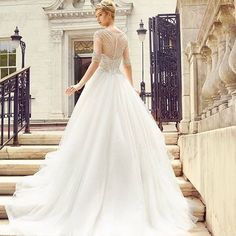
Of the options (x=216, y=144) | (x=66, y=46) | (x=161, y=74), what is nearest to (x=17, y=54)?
(x=66, y=46)

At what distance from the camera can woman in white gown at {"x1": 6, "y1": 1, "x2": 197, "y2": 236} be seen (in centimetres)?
301

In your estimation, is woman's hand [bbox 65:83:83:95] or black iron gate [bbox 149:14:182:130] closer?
woman's hand [bbox 65:83:83:95]

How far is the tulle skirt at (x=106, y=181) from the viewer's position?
300cm

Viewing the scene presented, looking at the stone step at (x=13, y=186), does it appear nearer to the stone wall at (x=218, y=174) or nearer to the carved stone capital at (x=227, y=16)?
the stone wall at (x=218, y=174)

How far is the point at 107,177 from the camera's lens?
326cm

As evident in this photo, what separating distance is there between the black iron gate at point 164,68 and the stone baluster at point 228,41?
4.21 metres

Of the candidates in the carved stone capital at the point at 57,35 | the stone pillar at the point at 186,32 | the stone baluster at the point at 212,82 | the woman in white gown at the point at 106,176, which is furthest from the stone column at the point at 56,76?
the stone baluster at the point at 212,82

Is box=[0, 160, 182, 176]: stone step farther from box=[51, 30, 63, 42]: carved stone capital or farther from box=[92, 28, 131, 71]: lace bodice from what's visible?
box=[51, 30, 63, 42]: carved stone capital

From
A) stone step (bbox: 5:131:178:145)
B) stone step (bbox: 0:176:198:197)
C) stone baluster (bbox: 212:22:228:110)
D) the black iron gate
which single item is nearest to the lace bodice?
stone baluster (bbox: 212:22:228:110)

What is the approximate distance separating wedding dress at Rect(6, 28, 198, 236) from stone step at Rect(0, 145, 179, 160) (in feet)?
4.30

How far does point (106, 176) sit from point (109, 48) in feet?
4.12

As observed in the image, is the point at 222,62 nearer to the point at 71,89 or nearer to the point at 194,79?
the point at 71,89

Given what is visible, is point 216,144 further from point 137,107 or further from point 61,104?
point 61,104

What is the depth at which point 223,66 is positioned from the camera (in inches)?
93.4
